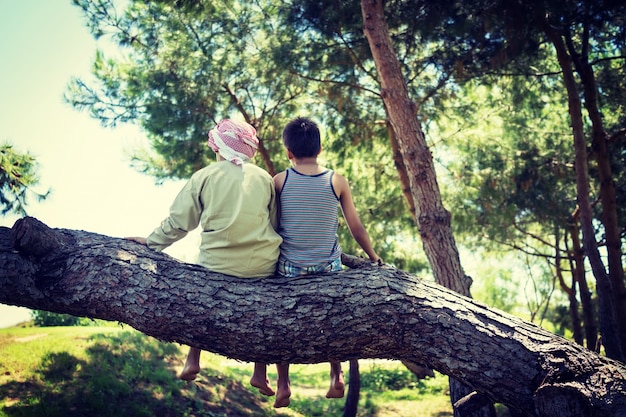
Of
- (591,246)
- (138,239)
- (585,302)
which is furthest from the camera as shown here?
(585,302)

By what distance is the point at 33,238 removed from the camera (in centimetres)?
321

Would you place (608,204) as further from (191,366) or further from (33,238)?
(33,238)

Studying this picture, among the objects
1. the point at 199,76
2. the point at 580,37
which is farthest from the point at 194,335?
the point at 580,37

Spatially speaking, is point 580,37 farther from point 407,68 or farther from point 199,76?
point 199,76

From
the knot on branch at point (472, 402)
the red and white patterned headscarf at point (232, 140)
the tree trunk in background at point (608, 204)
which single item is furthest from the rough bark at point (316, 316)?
the tree trunk in background at point (608, 204)

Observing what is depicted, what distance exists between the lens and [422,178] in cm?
518

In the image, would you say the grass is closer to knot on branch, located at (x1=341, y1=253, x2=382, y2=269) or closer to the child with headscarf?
the child with headscarf

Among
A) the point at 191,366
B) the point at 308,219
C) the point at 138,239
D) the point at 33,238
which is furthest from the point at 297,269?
the point at 33,238

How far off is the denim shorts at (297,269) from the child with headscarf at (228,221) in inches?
2.2

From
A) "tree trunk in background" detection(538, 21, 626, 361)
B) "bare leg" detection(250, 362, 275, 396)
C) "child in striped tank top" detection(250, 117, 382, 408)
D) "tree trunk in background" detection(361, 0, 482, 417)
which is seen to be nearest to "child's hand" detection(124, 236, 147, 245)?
"child in striped tank top" detection(250, 117, 382, 408)

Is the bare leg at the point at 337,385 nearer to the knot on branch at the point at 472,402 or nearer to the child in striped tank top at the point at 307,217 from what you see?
the child in striped tank top at the point at 307,217

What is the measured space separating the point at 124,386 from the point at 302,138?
13.5ft

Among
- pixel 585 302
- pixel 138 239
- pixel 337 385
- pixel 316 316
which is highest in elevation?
pixel 585 302

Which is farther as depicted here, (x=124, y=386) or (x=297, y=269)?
(x=124, y=386)
